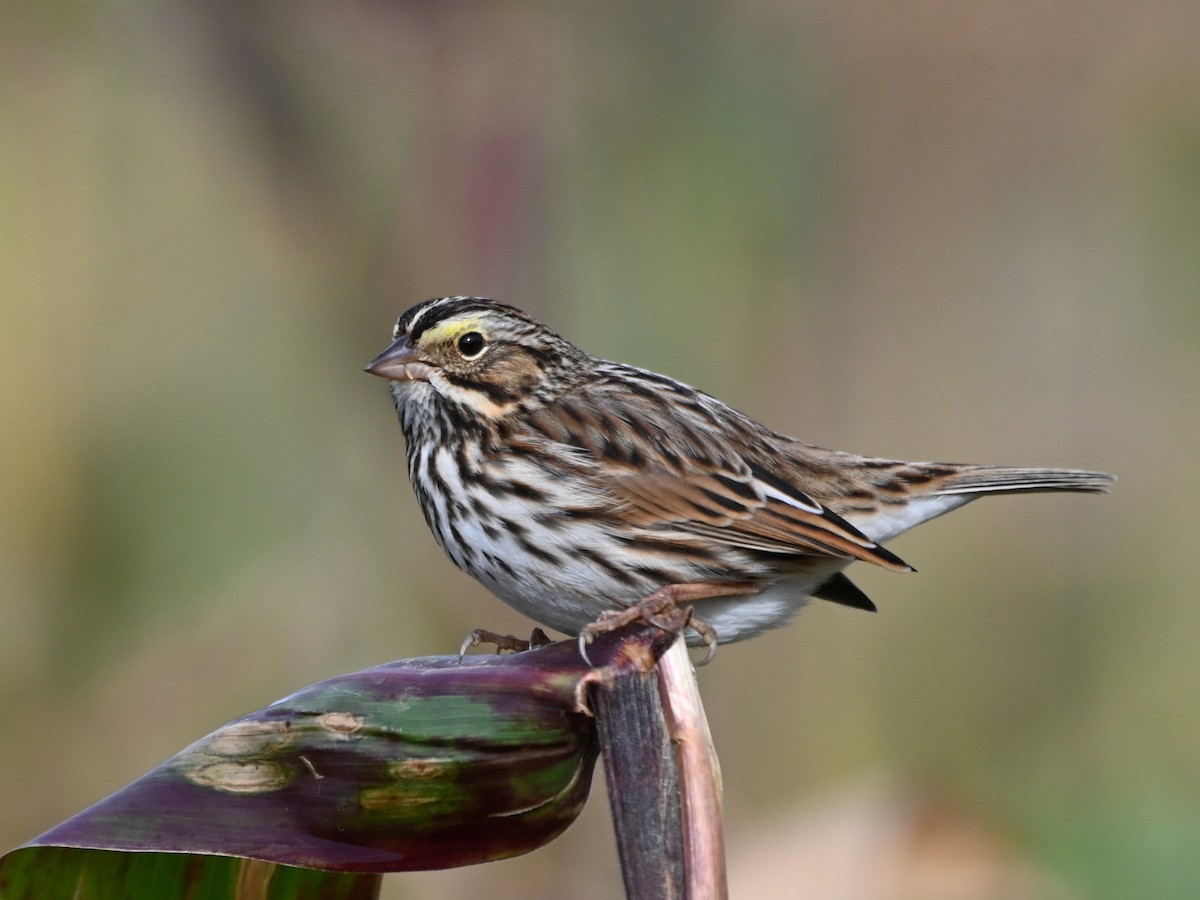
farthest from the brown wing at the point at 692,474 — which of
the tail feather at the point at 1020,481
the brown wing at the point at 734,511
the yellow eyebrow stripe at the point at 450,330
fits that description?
the tail feather at the point at 1020,481

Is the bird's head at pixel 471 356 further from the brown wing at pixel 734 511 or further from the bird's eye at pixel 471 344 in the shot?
the brown wing at pixel 734 511

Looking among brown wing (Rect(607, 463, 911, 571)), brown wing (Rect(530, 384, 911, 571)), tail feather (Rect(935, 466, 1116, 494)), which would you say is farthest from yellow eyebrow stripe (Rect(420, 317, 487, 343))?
tail feather (Rect(935, 466, 1116, 494))

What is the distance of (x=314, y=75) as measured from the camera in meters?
3.87

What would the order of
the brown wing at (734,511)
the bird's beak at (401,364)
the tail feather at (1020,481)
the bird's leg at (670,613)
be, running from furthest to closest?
the tail feather at (1020,481) → the bird's beak at (401,364) → the brown wing at (734,511) → the bird's leg at (670,613)

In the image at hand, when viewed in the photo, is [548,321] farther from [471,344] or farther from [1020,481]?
[1020,481]

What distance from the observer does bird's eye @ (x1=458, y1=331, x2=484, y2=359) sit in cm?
323

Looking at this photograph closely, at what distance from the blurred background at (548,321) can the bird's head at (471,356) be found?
31cm

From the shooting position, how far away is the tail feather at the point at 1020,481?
3297 millimetres

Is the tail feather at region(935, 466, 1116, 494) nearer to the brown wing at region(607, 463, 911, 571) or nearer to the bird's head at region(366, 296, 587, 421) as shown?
the brown wing at region(607, 463, 911, 571)

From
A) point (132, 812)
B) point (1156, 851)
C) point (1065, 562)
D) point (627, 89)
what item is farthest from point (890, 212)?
point (132, 812)

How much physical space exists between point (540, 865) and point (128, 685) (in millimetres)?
1098

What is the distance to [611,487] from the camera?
10.0ft

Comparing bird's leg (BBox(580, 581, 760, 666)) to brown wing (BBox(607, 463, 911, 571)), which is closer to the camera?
bird's leg (BBox(580, 581, 760, 666))

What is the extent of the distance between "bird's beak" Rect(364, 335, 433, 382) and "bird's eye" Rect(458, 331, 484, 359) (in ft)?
0.27
